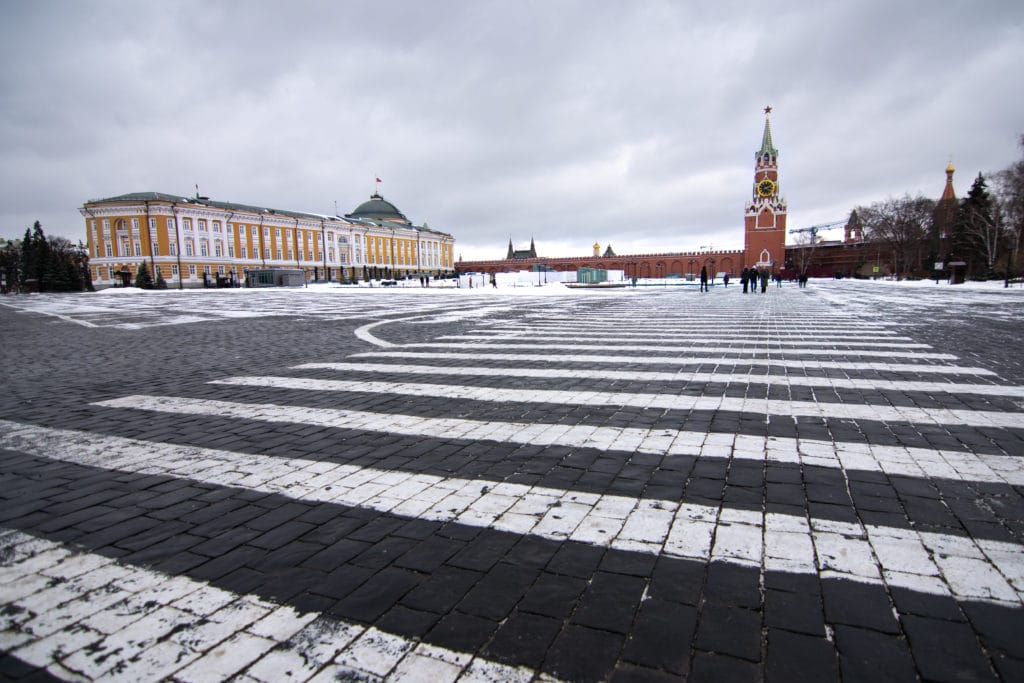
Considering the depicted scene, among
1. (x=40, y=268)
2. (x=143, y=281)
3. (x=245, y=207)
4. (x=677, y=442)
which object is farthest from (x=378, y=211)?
Answer: (x=677, y=442)

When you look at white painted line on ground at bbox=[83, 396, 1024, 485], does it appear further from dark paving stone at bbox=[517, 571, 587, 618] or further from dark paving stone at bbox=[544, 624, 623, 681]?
dark paving stone at bbox=[544, 624, 623, 681]

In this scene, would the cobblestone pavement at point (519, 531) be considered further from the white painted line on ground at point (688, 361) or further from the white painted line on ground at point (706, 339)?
the white painted line on ground at point (706, 339)

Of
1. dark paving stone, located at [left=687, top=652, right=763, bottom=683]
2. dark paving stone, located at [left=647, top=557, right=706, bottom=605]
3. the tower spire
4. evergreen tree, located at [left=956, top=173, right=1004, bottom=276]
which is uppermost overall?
the tower spire

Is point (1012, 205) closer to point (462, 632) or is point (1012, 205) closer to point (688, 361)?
point (688, 361)

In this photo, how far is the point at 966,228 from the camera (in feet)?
180

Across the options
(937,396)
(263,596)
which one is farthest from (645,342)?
(263,596)

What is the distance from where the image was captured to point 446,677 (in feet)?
6.38

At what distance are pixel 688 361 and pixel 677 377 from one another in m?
1.35

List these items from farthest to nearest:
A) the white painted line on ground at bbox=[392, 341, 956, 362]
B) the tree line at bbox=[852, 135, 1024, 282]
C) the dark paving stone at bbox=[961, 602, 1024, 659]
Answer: the tree line at bbox=[852, 135, 1024, 282]
the white painted line on ground at bbox=[392, 341, 956, 362]
the dark paving stone at bbox=[961, 602, 1024, 659]

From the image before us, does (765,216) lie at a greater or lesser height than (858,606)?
greater

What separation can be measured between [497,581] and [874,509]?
2249 mm

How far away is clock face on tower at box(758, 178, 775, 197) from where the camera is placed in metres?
96.7

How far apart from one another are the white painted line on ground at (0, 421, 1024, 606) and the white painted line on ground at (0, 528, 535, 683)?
982 mm

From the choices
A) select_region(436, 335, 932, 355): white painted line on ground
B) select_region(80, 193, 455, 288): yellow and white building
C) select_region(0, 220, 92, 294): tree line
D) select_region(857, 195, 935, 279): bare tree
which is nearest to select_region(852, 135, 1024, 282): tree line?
select_region(857, 195, 935, 279): bare tree
